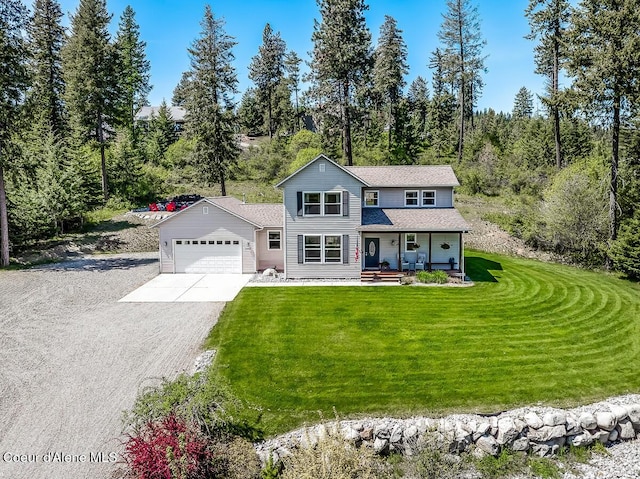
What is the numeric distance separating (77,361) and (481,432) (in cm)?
1039

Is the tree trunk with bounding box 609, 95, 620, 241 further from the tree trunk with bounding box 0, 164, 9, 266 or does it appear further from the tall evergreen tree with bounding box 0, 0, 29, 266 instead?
the tree trunk with bounding box 0, 164, 9, 266

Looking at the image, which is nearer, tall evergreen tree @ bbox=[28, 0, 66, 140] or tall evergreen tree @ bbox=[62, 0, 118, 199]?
tall evergreen tree @ bbox=[62, 0, 118, 199]

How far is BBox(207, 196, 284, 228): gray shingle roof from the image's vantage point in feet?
71.5

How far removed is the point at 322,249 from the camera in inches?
782

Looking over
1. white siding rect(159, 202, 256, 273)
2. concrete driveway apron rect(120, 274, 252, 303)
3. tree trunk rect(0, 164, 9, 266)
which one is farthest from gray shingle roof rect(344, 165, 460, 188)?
tree trunk rect(0, 164, 9, 266)

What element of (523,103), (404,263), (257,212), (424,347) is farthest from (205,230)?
(523,103)

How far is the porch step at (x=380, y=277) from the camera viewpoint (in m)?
19.2

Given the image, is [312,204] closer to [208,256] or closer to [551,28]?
[208,256]

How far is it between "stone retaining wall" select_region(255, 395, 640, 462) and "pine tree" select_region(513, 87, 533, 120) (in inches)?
3135

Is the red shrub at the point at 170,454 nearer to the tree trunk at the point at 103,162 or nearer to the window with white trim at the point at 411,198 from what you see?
the window with white trim at the point at 411,198

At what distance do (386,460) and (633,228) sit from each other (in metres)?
17.8

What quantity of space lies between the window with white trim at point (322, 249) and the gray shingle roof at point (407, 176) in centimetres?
396

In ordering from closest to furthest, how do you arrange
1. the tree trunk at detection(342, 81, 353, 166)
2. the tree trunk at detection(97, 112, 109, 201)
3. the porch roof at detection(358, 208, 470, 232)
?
the porch roof at detection(358, 208, 470, 232) < the tree trunk at detection(342, 81, 353, 166) < the tree trunk at detection(97, 112, 109, 201)

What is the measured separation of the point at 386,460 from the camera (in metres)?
8.43
